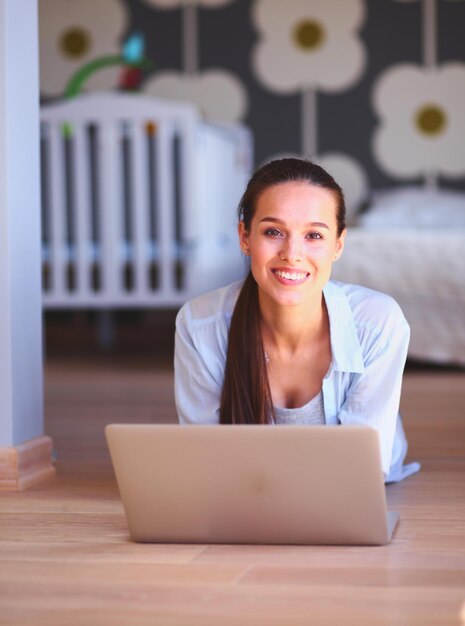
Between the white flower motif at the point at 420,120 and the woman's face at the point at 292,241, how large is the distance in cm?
332

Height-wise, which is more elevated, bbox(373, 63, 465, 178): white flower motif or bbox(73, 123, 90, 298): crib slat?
bbox(373, 63, 465, 178): white flower motif

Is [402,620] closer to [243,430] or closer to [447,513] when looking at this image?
[243,430]

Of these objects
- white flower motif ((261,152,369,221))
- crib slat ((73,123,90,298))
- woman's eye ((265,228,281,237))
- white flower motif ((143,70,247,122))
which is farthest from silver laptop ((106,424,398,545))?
white flower motif ((143,70,247,122))

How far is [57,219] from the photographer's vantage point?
3.85 m

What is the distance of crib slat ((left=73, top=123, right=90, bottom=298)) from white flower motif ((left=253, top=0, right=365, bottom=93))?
1.34 metres

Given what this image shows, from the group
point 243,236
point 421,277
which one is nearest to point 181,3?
point 421,277

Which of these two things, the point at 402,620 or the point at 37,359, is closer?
the point at 402,620

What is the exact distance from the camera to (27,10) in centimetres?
196

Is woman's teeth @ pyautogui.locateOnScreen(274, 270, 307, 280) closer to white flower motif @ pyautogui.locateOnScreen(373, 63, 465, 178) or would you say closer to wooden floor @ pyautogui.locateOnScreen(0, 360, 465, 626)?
wooden floor @ pyautogui.locateOnScreen(0, 360, 465, 626)

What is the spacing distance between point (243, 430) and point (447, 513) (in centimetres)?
46

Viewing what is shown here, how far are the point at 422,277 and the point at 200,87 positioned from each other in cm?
182

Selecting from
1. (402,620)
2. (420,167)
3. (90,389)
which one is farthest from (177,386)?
(420,167)

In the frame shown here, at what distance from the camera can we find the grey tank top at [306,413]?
170 cm

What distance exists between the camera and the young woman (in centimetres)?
160
